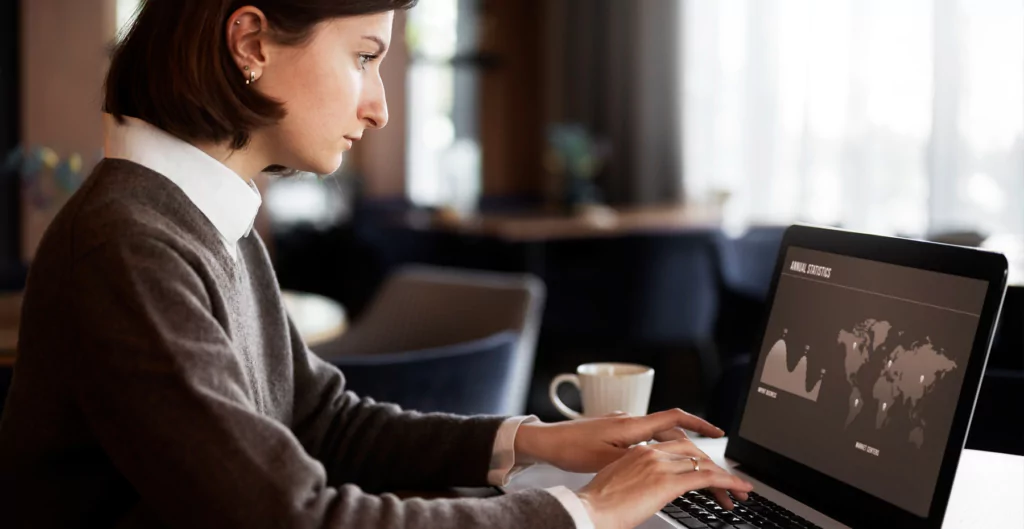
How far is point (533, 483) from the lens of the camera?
1.26 metres

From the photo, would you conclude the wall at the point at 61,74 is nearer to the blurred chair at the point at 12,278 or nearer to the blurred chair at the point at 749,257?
the blurred chair at the point at 12,278

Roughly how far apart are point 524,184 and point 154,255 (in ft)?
22.1

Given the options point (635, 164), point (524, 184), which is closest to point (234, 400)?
point (635, 164)

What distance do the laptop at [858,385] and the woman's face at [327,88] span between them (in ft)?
1.52

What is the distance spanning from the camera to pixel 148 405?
0.88 m

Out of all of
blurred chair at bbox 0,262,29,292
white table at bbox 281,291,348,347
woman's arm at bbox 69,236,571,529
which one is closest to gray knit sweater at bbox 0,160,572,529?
woman's arm at bbox 69,236,571,529

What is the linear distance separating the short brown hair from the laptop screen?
0.55m

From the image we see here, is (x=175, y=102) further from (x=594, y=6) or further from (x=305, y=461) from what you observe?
(x=594, y=6)

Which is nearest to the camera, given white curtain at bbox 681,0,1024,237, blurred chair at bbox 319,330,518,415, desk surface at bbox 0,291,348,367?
blurred chair at bbox 319,330,518,415

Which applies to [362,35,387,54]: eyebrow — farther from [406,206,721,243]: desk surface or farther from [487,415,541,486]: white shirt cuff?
[406,206,721,243]: desk surface

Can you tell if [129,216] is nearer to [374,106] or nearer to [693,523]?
[374,106]

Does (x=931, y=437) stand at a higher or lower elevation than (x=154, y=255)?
lower

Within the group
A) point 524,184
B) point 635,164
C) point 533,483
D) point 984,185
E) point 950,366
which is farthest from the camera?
point 524,184

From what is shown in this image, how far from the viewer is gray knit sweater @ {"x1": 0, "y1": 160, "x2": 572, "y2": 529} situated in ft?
2.90
